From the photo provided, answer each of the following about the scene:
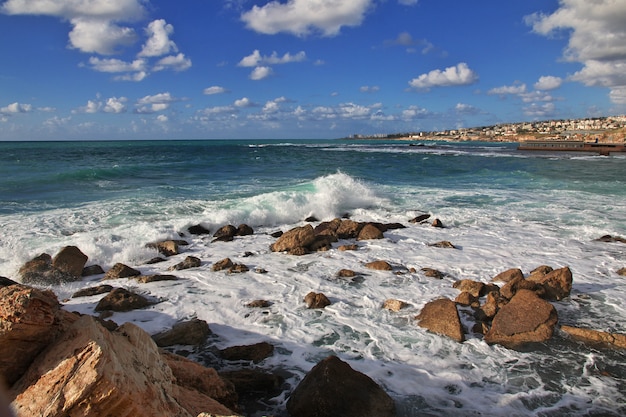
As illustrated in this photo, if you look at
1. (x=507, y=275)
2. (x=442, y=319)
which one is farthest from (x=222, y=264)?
(x=507, y=275)

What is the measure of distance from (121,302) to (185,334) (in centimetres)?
176

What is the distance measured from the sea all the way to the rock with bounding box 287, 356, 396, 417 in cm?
28

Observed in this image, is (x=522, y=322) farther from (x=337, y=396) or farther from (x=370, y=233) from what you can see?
(x=370, y=233)

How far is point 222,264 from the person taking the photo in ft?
30.4

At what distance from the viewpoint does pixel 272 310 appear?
7.00 meters

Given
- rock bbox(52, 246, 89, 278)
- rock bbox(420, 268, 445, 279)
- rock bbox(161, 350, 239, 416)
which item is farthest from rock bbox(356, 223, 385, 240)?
rock bbox(161, 350, 239, 416)

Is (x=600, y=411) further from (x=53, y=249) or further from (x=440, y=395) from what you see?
(x=53, y=249)

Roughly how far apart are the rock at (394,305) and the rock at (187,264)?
14.9 feet

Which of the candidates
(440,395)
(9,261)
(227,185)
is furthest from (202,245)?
(227,185)

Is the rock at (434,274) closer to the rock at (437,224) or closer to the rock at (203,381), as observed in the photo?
the rock at (437,224)

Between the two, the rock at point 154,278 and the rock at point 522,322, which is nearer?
the rock at point 522,322

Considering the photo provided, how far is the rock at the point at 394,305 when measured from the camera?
6.99m

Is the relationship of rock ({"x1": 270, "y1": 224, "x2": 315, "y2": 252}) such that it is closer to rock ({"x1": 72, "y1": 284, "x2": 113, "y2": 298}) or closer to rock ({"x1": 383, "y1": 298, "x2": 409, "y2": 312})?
rock ({"x1": 383, "y1": 298, "x2": 409, "y2": 312})

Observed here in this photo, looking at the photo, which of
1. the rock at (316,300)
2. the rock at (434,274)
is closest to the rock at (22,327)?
the rock at (316,300)
